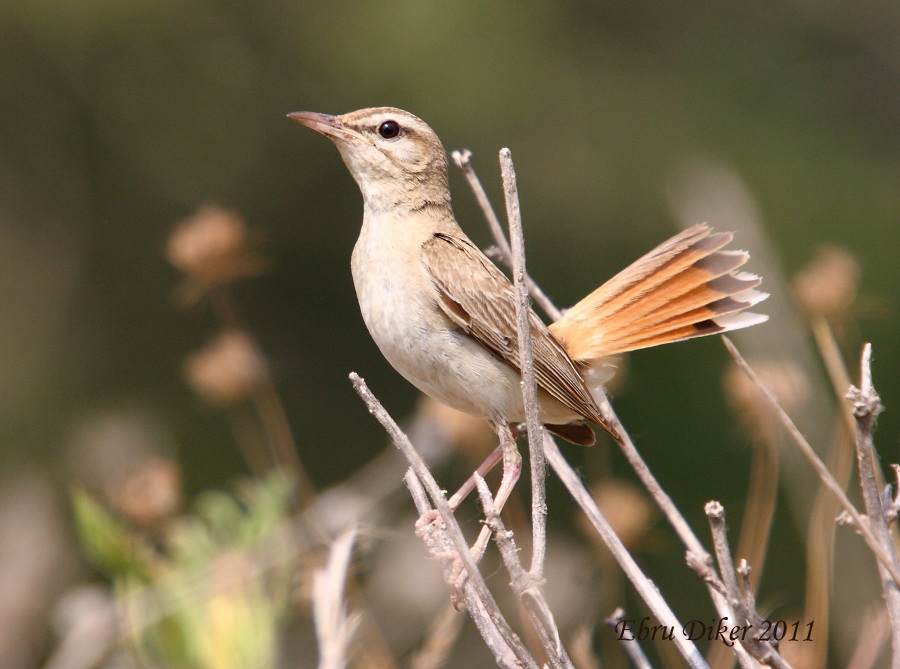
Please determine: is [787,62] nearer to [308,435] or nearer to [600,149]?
[600,149]

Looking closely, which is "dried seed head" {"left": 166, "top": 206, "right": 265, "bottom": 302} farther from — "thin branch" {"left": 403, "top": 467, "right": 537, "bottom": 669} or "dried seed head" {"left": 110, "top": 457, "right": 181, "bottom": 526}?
"thin branch" {"left": 403, "top": 467, "right": 537, "bottom": 669}

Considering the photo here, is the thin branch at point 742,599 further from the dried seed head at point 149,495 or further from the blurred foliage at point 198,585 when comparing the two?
the dried seed head at point 149,495

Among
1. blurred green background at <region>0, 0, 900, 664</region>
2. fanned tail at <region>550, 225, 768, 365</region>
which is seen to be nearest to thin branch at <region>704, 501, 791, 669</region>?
fanned tail at <region>550, 225, 768, 365</region>

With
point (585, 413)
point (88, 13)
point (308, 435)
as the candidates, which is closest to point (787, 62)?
point (308, 435)

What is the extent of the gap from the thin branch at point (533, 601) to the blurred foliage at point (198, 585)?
0.65m

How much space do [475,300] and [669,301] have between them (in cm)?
60

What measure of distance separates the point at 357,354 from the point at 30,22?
4.27 m

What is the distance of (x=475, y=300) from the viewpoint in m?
3.11

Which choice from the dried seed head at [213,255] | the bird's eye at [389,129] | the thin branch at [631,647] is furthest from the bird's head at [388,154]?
the thin branch at [631,647]

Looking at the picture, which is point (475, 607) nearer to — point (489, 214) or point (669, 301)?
point (489, 214)

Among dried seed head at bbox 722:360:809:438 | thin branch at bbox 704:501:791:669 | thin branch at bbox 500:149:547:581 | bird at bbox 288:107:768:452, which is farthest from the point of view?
bird at bbox 288:107:768:452

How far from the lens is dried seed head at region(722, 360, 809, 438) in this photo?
292 centimetres

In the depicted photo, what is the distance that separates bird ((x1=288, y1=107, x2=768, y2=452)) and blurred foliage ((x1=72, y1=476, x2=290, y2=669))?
2.00ft

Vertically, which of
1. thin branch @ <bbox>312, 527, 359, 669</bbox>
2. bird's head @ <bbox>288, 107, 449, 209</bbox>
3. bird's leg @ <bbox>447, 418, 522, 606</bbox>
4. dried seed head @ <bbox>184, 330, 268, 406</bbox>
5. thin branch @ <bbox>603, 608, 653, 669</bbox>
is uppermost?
bird's head @ <bbox>288, 107, 449, 209</bbox>
